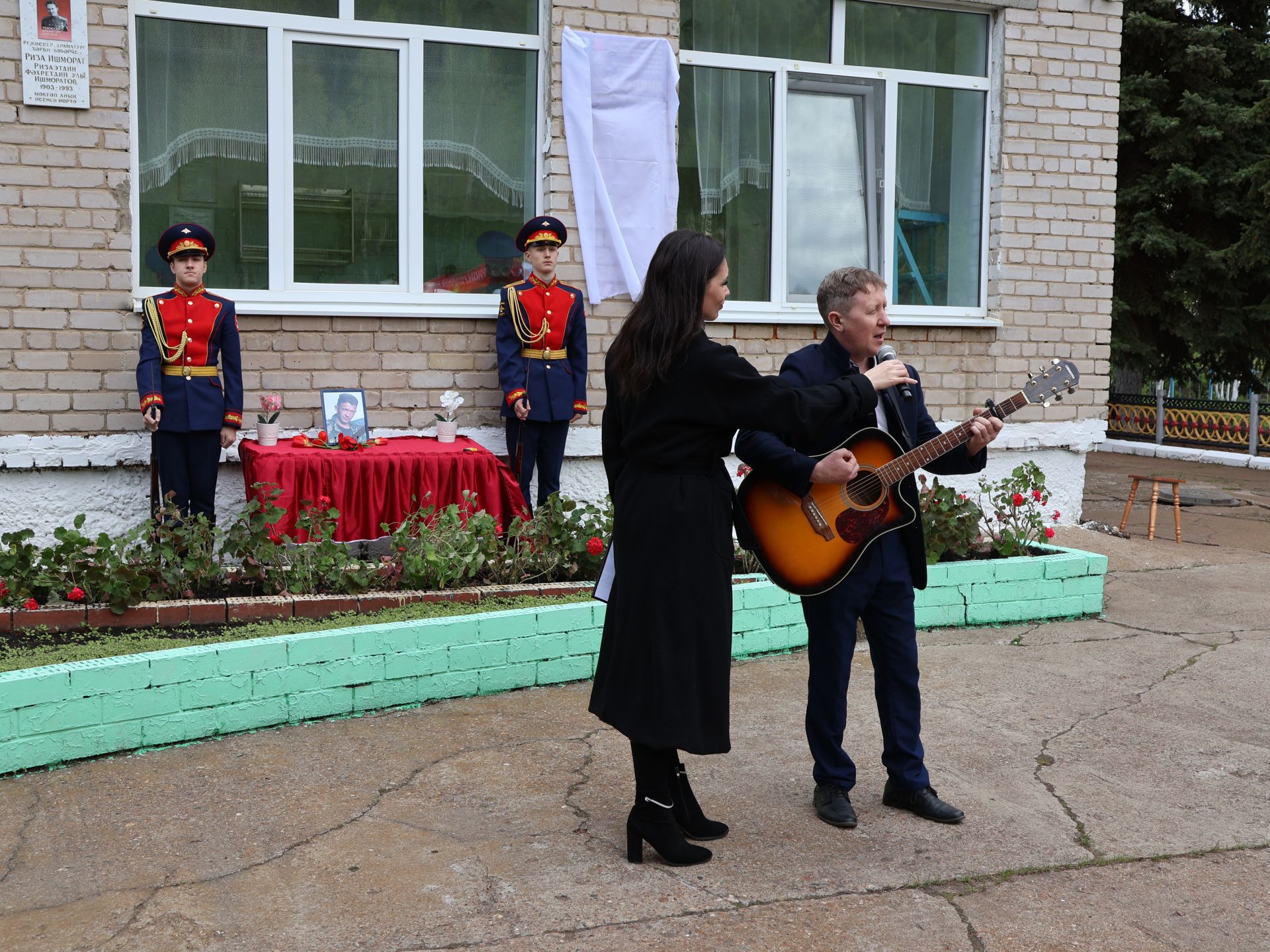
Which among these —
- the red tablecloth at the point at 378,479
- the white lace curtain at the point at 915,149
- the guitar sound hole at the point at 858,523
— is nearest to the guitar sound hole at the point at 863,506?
the guitar sound hole at the point at 858,523

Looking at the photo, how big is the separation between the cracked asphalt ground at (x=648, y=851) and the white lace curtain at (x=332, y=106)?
3985mm

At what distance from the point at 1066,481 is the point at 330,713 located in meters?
6.27

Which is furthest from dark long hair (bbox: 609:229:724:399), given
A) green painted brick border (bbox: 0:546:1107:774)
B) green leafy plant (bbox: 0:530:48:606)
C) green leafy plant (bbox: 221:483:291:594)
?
green leafy plant (bbox: 0:530:48:606)

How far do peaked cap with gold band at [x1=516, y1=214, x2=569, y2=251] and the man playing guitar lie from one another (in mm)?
3793

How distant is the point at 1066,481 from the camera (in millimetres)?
9500

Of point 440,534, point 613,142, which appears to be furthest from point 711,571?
point 613,142

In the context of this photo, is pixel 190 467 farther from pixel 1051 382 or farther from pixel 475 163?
pixel 1051 382

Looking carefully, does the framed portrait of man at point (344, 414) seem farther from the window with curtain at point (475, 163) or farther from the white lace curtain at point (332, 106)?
the white lace curtain at point (332, 106)

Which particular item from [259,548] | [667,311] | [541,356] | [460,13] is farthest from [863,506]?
[460,13]

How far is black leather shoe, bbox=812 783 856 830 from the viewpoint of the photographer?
3959mm

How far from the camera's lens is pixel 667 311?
356cm

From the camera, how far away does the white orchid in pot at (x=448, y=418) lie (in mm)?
7562

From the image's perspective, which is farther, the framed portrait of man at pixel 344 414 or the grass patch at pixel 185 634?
the framed portrait of man at pixel 344 414

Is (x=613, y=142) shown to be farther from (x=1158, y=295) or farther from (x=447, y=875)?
(x=1158, y=295)
